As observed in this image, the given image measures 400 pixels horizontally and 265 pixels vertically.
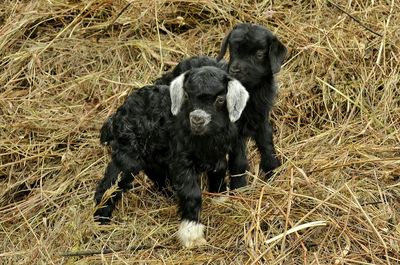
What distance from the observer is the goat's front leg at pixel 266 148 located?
5492 millimetres

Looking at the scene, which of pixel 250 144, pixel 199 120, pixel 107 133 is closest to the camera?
pixel 199 120

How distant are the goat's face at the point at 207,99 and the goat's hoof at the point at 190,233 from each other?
593 millimetres

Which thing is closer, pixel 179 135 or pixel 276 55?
pixel 179 135

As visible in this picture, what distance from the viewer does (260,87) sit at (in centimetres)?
540

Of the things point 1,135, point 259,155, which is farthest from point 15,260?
point 259,155

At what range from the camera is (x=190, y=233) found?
4.86 m

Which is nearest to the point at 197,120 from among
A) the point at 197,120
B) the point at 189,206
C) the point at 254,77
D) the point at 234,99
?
the point at 197,120

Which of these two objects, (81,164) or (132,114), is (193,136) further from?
(81,164)

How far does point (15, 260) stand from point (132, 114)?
47.2 inches

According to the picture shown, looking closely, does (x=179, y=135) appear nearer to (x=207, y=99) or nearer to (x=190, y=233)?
(x=207, y=99)

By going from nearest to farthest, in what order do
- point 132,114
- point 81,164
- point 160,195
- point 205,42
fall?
point 132,114 < point 160,195 < point 81,164 < point 205,42

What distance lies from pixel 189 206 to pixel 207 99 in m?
0.69

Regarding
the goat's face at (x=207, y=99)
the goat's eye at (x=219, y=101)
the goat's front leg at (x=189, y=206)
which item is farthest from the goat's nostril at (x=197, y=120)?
the goat's front leg at (x=189, y=206)

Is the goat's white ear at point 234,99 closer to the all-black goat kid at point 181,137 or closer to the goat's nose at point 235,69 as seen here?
the all-black goat kid at point 181,137
